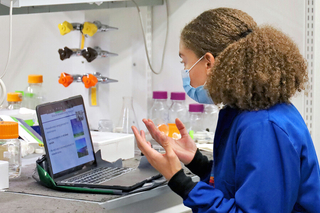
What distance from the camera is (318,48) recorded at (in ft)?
5.29

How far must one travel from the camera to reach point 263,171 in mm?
748

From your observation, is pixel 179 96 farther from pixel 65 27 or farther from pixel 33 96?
pixel 33 96

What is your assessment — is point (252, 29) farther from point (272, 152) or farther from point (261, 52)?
point (272, 152)

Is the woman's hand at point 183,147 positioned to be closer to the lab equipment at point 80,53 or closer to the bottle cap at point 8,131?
the bottle cap at point 8,131

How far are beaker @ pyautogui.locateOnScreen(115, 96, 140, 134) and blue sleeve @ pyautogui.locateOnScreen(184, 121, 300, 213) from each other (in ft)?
3.48

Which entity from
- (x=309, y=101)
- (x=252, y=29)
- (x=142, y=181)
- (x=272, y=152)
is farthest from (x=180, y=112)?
(x=272, y=152)

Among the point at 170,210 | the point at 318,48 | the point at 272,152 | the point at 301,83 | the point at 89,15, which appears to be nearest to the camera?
the point at 272,152

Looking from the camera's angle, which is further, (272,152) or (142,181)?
(142,181)

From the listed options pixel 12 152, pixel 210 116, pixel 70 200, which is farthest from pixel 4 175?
pixel 210 116

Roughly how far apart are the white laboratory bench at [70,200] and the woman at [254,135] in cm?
15

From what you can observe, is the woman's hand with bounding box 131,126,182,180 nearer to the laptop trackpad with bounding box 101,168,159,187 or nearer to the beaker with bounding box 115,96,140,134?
the laptop trackpad with bounding box 101,168,159,187

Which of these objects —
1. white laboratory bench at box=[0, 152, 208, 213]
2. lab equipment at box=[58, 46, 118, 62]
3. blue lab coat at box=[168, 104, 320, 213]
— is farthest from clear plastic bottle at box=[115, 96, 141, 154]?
blue lab coat at box=[168, 104, 320, 213]

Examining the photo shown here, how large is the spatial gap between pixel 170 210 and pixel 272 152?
0.54 meters

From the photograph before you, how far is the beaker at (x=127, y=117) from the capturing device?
1828 mm
